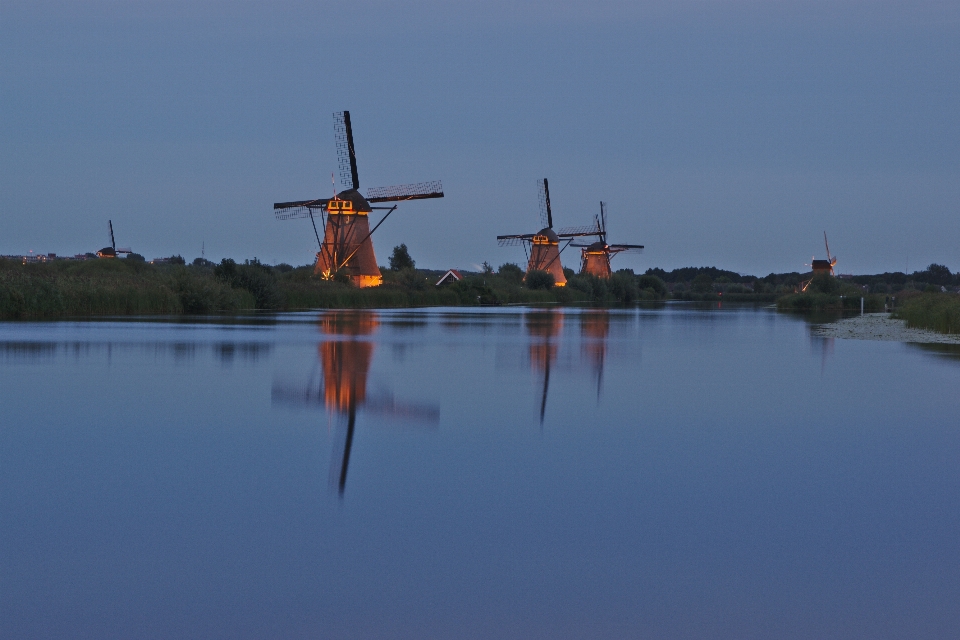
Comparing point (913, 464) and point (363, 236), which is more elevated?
point (363, 236)

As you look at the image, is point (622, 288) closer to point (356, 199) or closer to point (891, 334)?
point (356, 199)

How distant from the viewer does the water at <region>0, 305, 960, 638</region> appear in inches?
182

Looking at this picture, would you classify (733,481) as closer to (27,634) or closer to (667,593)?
(667,593)

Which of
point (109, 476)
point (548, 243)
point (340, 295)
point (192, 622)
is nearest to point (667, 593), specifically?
point (192, 622)

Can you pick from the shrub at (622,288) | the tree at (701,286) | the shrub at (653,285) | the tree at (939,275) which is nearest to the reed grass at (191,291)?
the shrub at (622,288)

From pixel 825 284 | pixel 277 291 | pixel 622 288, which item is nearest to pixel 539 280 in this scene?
pixel 622 288

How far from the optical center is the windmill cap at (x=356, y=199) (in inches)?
2315

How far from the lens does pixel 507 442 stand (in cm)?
956

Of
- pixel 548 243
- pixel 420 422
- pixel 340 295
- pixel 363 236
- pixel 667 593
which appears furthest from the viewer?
pixel 548 243

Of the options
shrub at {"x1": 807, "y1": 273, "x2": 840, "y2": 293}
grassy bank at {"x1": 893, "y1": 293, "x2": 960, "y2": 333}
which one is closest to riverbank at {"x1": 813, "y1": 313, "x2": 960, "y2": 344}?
grassy bank at {"x1": 893, "y1": 293, "x2": 960, "y2": 333}

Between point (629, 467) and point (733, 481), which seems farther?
point (629, 467)

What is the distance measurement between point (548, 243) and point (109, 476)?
252 feet

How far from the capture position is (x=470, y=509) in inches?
261

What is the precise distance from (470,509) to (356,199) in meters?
53.4
